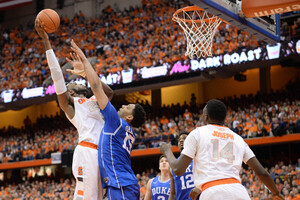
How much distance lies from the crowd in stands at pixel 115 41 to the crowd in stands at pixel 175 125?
2.59 m

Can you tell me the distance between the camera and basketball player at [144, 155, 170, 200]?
8.00 meters

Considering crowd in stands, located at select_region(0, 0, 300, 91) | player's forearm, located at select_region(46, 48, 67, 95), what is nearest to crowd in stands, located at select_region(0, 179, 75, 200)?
crowd in stands, located at select_region(0, 0, 300, 91)

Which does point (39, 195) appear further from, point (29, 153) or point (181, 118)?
point (181, 118)

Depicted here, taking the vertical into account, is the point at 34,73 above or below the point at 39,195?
above

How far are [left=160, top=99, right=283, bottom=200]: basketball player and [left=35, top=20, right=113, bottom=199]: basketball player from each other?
0.89 m

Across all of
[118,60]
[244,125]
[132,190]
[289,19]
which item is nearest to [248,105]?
[244,125]

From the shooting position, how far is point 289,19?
64.0ft

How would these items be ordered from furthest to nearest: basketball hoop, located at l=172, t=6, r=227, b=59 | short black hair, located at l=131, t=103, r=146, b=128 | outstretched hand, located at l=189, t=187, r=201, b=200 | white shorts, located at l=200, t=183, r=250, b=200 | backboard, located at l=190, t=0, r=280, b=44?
1. basketball hoop, located at l=172, t=6, r=227, b=59
2. backboard, located at l=190, t=0, r=280, b=44
3. short black hair, located at l=131, t=103, r=146, b=128
4. outstretched hand, located at l=189, t=187, r=201, b=200
5. white shorts, located at l=200, t=183, r=250, b=200

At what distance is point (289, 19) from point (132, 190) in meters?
16.1

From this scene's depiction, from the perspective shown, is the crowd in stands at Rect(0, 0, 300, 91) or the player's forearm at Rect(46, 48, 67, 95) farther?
the crowd in stands at Rect(0, 0, 300, 91)

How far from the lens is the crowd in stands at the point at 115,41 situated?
20.8m

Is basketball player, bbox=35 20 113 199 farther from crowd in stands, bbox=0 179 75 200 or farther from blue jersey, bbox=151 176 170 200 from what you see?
crowd in stands, bbox=0 179 75 200

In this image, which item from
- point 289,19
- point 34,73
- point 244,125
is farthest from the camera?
point 34,73

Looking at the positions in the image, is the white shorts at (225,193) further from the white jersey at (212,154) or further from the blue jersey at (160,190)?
the blue jersey at (160,190)
